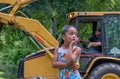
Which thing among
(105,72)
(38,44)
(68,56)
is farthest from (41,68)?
(68,56)

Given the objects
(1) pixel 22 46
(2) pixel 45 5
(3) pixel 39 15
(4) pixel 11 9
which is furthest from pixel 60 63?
(1) pixel 22 46

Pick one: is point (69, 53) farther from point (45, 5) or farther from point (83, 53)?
point (45, 5)

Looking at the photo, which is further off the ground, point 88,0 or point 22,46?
point 88,0

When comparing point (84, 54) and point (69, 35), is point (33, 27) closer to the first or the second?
point (84, 54)

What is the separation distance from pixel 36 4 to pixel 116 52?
4.35 m

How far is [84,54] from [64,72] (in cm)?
579

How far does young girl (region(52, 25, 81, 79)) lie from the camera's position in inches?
213

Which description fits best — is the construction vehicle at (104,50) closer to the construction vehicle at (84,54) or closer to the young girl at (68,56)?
the construction vehicle at (84,54)

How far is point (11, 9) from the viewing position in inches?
469

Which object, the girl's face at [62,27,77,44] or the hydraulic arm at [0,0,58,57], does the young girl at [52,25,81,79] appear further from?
the hydraulic arm at [0,0,58,57]

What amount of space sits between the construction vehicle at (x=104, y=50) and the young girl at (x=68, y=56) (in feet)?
18.5

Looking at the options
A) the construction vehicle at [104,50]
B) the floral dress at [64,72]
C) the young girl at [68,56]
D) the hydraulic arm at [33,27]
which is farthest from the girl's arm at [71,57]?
the hydraulic arm at [33,27]

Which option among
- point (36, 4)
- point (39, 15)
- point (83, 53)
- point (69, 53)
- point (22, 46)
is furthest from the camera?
point (22, 46)

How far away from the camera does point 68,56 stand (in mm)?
5391
